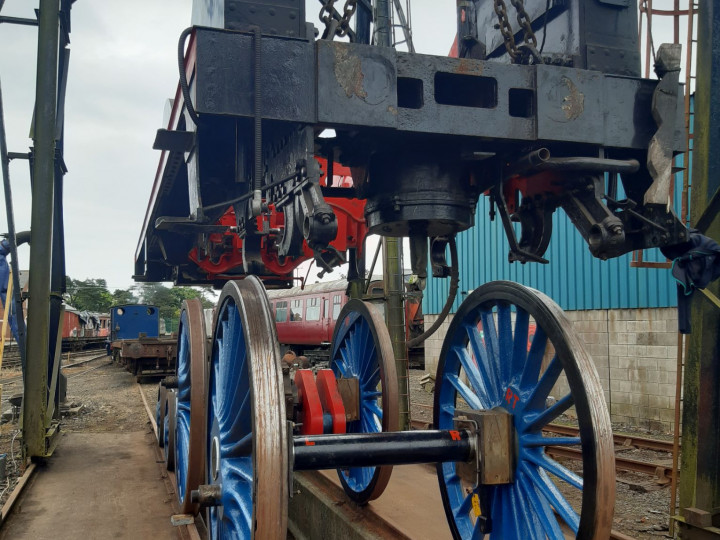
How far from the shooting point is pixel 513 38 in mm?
3062

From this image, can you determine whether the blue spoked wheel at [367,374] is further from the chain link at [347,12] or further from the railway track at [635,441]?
the railway track at [635,441]

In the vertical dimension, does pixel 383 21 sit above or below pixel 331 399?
above

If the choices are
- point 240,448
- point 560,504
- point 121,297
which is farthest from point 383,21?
point 121,297

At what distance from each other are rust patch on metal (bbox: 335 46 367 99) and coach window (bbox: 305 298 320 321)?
2027 cm

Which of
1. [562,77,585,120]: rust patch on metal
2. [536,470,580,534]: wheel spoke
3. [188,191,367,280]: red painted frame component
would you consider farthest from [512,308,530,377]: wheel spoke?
[188,191,367,280]: red painted frame component

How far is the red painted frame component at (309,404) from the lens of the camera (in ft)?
12.9

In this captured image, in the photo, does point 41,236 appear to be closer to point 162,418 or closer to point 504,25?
point 162,418

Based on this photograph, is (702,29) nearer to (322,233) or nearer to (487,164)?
(487,164)

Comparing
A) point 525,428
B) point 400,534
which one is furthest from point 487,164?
point 400,534

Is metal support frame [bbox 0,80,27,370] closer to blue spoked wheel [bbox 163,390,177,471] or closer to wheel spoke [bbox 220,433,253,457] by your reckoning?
blue spoked wheel [bbox 163,390,177,471]

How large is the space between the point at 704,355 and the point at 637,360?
7.18m

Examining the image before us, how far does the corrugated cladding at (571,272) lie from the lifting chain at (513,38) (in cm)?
750

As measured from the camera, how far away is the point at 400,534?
3.70m

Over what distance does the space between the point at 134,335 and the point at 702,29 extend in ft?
81.4
